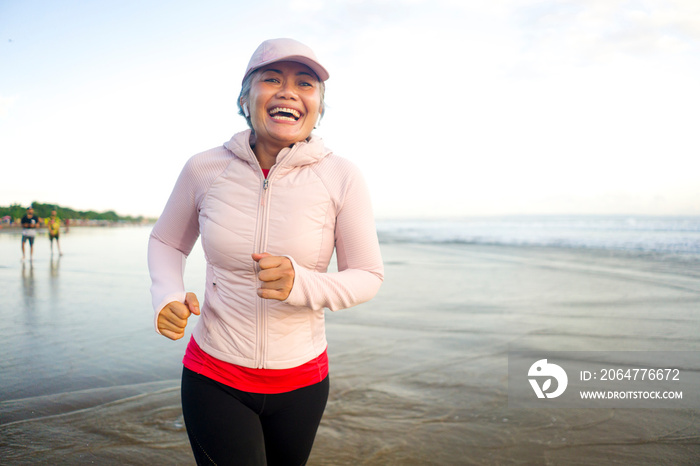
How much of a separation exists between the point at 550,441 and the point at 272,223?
9.33ft

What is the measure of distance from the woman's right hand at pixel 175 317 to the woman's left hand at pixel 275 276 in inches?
13.3

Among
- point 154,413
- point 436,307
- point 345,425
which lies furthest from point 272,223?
point 436,307

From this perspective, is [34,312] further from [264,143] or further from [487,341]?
[264,143]

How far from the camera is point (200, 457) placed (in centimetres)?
175

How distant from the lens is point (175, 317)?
70.1 inches

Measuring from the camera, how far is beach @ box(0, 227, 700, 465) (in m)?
3.34

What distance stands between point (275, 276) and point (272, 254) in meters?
0.21

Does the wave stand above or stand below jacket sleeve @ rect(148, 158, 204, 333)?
below

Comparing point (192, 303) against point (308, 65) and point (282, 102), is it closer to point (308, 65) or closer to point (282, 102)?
point (282, 102)

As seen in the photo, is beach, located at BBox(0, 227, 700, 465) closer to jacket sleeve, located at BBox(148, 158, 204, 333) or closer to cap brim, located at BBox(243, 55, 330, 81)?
jacket sleeve, located at BBox(148, 158, 204, 333)

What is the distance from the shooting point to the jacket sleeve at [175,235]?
1975 mm

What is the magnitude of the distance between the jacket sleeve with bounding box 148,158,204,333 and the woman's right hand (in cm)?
10

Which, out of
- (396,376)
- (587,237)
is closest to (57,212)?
(587,237)

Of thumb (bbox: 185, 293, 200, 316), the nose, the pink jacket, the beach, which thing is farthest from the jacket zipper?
the beach
